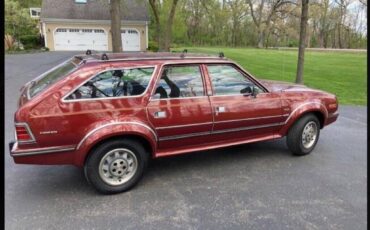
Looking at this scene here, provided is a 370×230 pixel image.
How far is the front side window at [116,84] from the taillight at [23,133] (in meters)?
0.54

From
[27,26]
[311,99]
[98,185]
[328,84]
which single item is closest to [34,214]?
[98,185]

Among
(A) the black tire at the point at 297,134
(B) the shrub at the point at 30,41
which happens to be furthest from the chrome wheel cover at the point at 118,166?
(B) the shrub at the point at 30,41

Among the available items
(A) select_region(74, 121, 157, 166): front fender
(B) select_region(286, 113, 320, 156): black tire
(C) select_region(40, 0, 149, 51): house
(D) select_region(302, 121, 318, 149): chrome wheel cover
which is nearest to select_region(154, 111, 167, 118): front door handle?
(A) select_region(74, 121, 157, 166): front fender

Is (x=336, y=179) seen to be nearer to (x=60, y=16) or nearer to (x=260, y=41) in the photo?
(x=60, y=16)

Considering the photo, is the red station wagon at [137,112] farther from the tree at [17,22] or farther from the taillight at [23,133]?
the tree at [17,22]

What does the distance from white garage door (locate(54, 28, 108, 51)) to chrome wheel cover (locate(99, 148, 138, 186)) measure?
31472 millimetres

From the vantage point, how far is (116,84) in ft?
12.8

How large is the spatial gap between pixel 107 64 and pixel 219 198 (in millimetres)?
1992

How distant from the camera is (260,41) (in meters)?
54.3

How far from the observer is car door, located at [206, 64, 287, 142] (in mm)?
4371

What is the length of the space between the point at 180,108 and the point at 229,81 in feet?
2.87

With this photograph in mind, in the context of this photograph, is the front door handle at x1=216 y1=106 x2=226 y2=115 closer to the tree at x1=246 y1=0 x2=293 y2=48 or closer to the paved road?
the paved road

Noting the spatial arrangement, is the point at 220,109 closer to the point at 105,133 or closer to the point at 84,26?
the point at 105,133

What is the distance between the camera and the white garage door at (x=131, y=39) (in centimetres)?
3406
